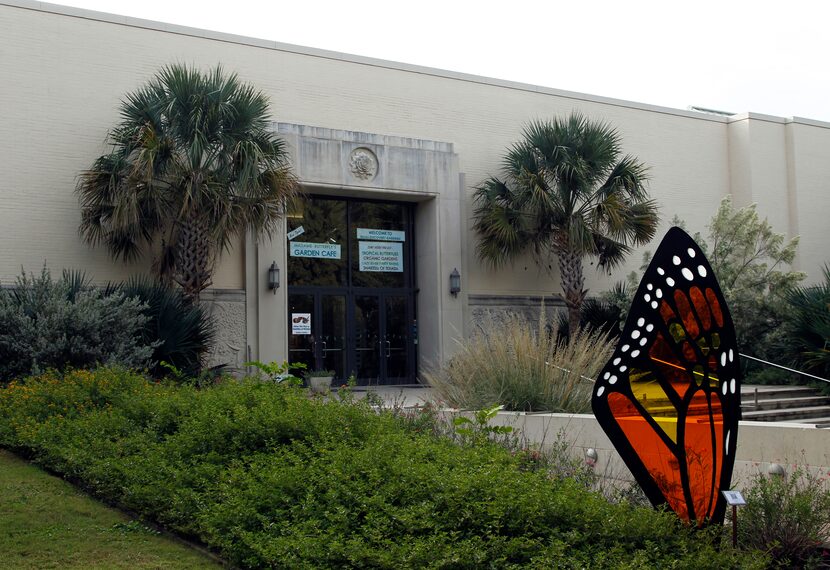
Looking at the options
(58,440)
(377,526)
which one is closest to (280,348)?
(58,440)

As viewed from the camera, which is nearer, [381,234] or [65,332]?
[65,332]

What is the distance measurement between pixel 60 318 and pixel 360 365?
9174 mm

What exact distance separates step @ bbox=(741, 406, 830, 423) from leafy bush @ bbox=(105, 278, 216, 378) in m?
9.53

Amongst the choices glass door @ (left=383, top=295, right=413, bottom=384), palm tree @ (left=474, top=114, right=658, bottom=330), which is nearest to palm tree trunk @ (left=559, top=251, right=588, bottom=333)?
palm tree @ (left=474, top=114, right=658, bottom=330)

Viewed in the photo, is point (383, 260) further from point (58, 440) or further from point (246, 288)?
point (58, 440)

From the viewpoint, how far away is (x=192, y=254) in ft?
59.3

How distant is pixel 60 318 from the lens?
47.2ft

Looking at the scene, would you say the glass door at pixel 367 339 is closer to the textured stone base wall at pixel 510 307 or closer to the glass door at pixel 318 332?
the glass door at pixel 318 332

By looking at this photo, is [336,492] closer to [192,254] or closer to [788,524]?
[788,524]

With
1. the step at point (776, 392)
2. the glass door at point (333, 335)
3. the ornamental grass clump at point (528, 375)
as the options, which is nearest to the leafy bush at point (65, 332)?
the ornamental grass clump at point (528, 375)

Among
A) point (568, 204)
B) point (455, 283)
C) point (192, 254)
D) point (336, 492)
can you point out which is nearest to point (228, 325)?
point (192, 254)

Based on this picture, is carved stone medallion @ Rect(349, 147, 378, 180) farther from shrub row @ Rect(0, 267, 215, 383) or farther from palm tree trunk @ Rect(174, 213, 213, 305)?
shrub row @ Rect(0, 267, 215, 383)

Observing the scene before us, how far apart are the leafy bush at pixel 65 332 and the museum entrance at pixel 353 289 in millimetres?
6710

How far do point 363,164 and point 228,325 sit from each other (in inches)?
196
